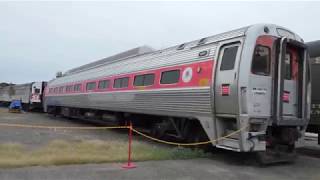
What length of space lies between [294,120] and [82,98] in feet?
46.3

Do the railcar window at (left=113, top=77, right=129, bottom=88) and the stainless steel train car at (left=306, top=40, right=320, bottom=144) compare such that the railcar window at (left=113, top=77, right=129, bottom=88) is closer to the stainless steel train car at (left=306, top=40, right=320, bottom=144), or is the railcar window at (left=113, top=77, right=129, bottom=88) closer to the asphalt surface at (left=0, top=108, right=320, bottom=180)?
the asphalt surface at (left=0, top=108, right=320, bottom=180)

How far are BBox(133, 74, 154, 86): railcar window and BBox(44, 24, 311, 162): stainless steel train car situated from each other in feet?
0.99

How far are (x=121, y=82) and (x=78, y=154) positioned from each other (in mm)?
6789

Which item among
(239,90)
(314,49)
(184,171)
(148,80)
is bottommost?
(184,171)

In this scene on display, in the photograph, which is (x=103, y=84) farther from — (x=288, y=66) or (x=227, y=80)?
(x=288, y=66)

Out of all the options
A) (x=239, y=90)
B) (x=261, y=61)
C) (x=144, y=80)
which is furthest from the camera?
(x=144, y=80)

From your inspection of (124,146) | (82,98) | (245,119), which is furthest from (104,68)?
(245,119)

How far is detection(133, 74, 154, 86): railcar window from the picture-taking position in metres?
14.6

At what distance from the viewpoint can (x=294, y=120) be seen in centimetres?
1105

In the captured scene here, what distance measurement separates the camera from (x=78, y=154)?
1088cm

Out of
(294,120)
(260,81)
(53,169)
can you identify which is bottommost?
(53,169)

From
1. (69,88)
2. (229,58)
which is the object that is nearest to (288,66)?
(229,58)

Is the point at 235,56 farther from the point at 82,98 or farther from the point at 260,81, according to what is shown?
the point at 82,98

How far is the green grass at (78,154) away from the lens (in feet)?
31.7
